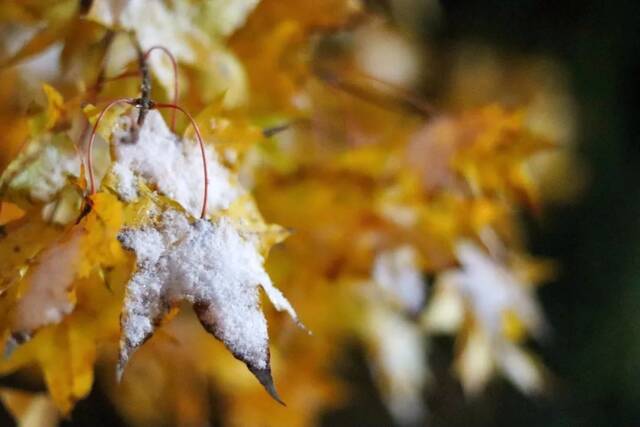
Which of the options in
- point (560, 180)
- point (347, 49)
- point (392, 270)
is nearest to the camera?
point (392, 270)

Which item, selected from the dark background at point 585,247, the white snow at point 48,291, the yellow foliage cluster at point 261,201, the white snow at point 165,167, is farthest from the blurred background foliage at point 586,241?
the white snow at point 48,291

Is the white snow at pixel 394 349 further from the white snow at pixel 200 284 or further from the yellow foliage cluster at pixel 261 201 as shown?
the white snow at pixel 200 284

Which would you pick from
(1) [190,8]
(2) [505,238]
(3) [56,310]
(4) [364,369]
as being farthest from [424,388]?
(3) [56,310]

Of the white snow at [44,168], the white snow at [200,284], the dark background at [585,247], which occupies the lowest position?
the dark background at [585,247]

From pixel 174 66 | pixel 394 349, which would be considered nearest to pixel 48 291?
pixel 174 66

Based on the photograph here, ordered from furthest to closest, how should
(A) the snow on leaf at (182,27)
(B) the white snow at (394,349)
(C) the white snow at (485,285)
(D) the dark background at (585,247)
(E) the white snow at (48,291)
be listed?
(D) the dark background at (585,247)
(B) the white snow at (394,349)
(C) the white snow at (485,285)
(A) the snow on leaf at (182,27)
(E) the white snow at (48,291)

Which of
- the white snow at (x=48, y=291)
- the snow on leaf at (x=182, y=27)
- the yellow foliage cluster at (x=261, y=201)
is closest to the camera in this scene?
the white snow at (x=48, y=291)

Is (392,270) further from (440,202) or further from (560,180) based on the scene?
(560,180)
